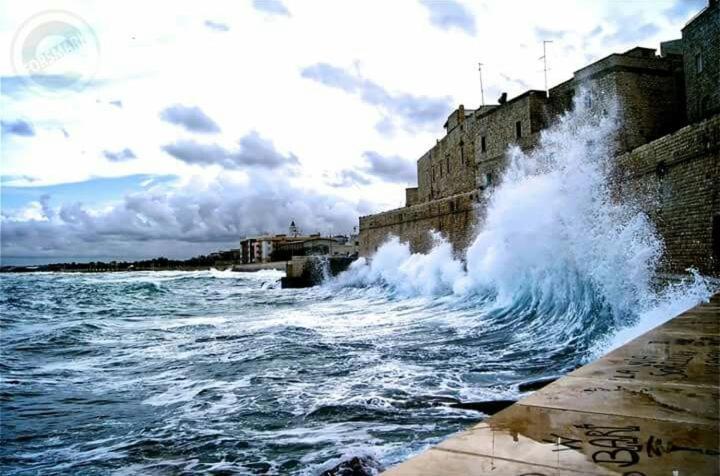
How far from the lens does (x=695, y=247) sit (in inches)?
352

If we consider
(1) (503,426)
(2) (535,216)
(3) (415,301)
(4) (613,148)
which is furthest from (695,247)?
(4) (613,148)

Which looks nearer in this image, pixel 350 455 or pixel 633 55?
pixel 350 455

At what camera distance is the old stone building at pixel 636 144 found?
29.6 feet

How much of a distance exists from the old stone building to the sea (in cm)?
82

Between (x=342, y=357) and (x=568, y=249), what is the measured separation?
23.9 feet

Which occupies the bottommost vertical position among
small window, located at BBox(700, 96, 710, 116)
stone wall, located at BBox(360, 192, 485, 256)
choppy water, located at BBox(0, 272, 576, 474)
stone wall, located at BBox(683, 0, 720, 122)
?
choppy water, located at BBox(0, 272, 576, 474)

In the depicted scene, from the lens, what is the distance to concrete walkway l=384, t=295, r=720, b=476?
1.70 m

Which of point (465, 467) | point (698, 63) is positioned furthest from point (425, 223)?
point (465, 467)

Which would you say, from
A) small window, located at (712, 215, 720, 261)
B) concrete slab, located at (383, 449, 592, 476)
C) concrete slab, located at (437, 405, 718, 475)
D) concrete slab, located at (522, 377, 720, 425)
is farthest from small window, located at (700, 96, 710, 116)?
concrete slab, located at (383, 449, 592, 476)

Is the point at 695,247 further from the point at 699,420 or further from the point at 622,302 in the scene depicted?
the point at 699,420

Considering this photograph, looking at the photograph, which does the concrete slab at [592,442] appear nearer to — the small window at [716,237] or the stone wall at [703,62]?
the small window at [716,237]

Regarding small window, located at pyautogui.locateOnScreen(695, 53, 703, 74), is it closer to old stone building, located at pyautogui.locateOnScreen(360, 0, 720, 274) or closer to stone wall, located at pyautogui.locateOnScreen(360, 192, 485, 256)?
old stone building, located at pyautogui.locateOnScreen(360, 0, 720, 274)

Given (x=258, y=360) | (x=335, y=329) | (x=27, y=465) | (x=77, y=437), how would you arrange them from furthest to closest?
(x=335, y=329) < (x=258, y=360) < (x=77, y=437) < (x=27, y=465)

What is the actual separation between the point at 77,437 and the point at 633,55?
22051 mm
